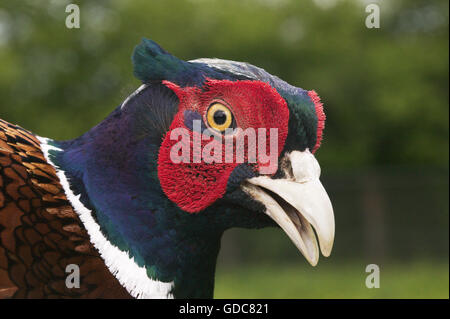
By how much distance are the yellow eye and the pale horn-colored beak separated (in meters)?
0.26

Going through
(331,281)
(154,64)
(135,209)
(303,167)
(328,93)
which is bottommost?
(135,209)

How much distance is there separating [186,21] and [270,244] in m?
6.04

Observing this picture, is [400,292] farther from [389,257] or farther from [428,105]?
[428,105]

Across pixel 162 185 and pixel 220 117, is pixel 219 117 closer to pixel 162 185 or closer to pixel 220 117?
pixel 220 117

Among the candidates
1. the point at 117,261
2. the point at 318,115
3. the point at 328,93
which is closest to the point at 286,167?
the point at 318,115

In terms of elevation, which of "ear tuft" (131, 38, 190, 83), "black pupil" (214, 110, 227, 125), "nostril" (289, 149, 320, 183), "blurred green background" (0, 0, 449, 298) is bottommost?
"nostril" (289, 149, 320, 183)

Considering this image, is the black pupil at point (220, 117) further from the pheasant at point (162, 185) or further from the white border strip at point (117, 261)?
the white border strip at point (117, 261)

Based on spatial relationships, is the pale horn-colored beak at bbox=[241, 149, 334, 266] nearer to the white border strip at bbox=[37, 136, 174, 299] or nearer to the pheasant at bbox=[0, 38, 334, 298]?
the pheasant at bbox=[0, 38, 334, 298]

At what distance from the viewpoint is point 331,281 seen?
12.0m

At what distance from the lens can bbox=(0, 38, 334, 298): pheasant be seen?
8.09 ft

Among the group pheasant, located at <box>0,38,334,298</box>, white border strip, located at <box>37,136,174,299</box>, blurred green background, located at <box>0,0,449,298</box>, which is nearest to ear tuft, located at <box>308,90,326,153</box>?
pheasant, located at <box>0,38,334,298</box>

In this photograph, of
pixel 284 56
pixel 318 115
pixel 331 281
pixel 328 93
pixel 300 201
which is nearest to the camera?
pixel 300 201

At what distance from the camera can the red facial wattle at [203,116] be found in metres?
2.48

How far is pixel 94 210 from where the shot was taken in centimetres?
255
